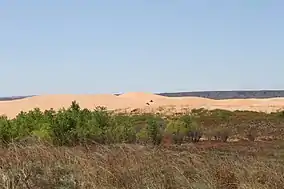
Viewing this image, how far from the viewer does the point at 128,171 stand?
24.2ft

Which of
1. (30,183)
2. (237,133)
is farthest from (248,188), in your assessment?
(237,133)

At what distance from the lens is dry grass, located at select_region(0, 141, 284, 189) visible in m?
6.89

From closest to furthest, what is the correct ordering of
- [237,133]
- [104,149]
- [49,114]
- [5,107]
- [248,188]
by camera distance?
[248,188] → [104,149] → [49,114] → [237,133] → [5,107]

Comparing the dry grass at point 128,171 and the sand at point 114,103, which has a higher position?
the dry grass at point 128,171

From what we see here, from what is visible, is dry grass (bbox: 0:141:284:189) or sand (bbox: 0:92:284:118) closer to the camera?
dry grass (bbox: 0:141:284:189)

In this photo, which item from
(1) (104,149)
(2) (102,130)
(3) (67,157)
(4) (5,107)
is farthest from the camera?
(4) (5,107)

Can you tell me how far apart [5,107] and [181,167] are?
81779 millimetres

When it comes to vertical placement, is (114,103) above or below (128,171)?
below

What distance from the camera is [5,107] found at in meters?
86.6

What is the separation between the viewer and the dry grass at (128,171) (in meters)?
6.89

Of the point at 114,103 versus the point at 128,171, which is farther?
the point at 114,103

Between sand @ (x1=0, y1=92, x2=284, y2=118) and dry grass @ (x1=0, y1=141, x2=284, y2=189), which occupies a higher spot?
dry grass @ (x1=0, y1=141, x2=284, y2=189)

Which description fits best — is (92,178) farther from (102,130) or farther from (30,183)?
(102,130)

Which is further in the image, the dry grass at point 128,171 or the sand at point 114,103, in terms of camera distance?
the sand at point 114,103
